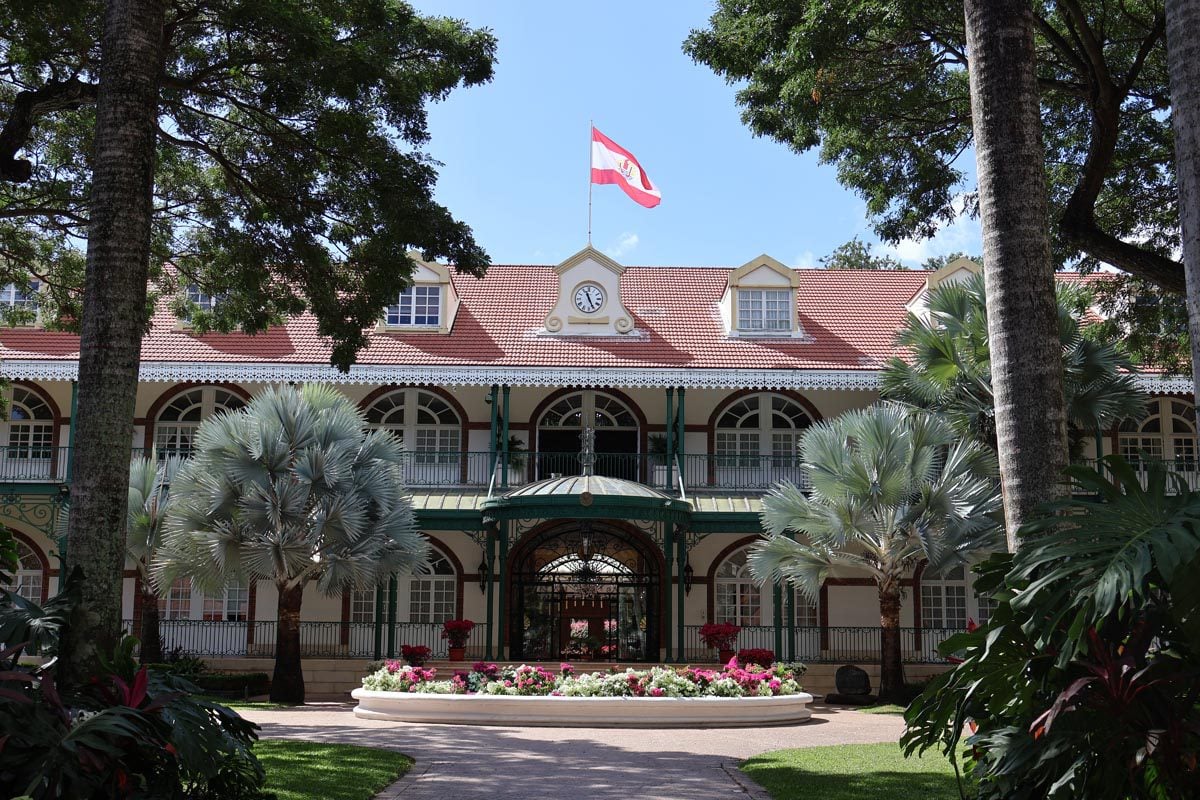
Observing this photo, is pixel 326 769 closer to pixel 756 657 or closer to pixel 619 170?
pixel 756 657

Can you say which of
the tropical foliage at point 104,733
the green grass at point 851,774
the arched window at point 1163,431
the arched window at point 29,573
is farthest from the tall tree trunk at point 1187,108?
the arched window at point 29,573

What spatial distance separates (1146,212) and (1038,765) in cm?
1100

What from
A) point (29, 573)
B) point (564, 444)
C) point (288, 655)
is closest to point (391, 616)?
point (288, 655)

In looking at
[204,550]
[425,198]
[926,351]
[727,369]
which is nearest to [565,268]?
[727,369]

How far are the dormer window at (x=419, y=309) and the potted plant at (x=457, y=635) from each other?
25.1ft

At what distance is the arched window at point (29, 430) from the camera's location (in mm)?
25203

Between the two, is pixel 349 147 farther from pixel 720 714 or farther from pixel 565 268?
pixel 565 268

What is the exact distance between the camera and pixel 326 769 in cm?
1048

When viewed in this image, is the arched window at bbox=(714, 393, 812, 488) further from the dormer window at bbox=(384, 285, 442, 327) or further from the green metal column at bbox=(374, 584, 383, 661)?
the green metal column at bbox=(374, 584, 383, 661)

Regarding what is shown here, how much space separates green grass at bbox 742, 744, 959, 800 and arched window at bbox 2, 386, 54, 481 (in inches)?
728

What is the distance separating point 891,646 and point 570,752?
9151 mm

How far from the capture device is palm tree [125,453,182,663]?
21.1m

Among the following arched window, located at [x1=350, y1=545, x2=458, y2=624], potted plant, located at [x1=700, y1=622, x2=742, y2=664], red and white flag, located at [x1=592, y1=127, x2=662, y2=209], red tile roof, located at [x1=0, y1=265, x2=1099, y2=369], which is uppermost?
red and white flag, located at [x1=592, y1=127, x2=662, y2=209]

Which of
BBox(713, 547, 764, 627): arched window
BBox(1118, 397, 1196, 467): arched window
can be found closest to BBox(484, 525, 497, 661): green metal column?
BBox(713, 547, 764, 627): arched window
